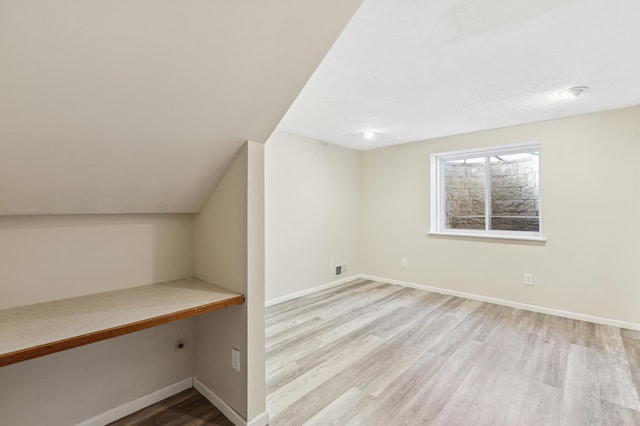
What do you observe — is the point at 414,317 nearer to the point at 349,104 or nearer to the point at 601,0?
the point at 349,104

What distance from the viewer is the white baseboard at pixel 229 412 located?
1636 mm

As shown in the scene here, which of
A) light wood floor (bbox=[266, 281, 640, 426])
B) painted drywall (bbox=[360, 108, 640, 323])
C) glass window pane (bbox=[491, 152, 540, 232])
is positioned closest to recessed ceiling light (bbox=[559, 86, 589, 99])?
painted drywall (bbox=[360, 108, 640, 323])

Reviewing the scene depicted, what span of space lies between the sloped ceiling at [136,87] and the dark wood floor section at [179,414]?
1.16 meters

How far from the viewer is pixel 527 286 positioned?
3.60 metres

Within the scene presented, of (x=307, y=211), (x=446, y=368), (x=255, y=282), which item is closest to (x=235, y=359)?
(x=255, y=282)

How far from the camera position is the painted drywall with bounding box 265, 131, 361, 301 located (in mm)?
3779

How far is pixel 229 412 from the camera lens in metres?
1.71

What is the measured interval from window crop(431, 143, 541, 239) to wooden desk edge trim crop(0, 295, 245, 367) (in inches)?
142

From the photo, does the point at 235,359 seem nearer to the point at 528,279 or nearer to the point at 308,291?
the point at 308,291

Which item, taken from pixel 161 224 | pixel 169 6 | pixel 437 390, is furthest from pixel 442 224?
pixel 169 6

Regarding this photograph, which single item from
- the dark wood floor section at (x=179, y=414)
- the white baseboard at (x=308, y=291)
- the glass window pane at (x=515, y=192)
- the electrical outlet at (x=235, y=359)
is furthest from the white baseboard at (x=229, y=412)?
the glass window pane at (x=515, y=192)

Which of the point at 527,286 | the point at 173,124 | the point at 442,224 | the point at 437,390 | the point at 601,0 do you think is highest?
the point at 601,0

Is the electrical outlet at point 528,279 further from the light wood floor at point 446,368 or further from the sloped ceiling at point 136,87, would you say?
the sloped ceiling at point 136,87

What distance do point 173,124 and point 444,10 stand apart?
1.45 metres
